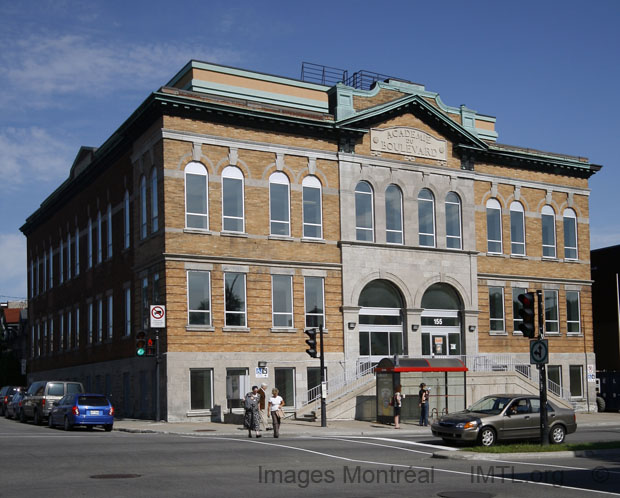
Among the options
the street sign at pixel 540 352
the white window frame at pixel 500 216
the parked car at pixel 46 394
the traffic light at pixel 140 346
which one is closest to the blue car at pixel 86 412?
the traffic light at pixel 140 346

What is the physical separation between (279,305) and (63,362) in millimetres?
20887

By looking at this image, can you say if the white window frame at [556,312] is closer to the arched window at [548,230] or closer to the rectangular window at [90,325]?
the arched window at [548,230]

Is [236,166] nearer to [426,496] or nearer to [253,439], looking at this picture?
[253,439]

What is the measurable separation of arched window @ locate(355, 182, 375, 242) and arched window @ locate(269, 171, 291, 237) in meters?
3.90

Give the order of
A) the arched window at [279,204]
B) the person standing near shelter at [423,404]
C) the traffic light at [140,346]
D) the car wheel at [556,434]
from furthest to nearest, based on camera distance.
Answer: the arched window at [279,204] → the person standing near shelter at [423,404] → the traffic light at [140,346] → the car wheel at [556,434]

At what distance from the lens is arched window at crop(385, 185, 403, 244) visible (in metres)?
44.1

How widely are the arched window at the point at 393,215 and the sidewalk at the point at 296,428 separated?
34.4 ft

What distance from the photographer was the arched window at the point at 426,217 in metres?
45.2

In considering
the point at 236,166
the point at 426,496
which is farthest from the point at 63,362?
the point at 426,496

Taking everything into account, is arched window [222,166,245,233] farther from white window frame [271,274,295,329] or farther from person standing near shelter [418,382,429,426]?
person standing near shelter [418,382,429,426]

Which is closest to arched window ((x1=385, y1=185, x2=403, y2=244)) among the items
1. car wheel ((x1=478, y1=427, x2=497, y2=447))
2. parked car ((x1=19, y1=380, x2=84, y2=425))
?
parked car ((x1=19, y1=380, x2=84, y2=425))

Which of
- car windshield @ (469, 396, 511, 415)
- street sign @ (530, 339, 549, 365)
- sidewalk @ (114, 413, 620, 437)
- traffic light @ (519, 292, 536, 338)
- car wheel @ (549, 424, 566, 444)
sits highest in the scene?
traffic light @ (519, 292, 536, 338)

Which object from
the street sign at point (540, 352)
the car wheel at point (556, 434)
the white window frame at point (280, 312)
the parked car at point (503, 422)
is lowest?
the car wheel at point (556, 434)

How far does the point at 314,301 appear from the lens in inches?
1629
